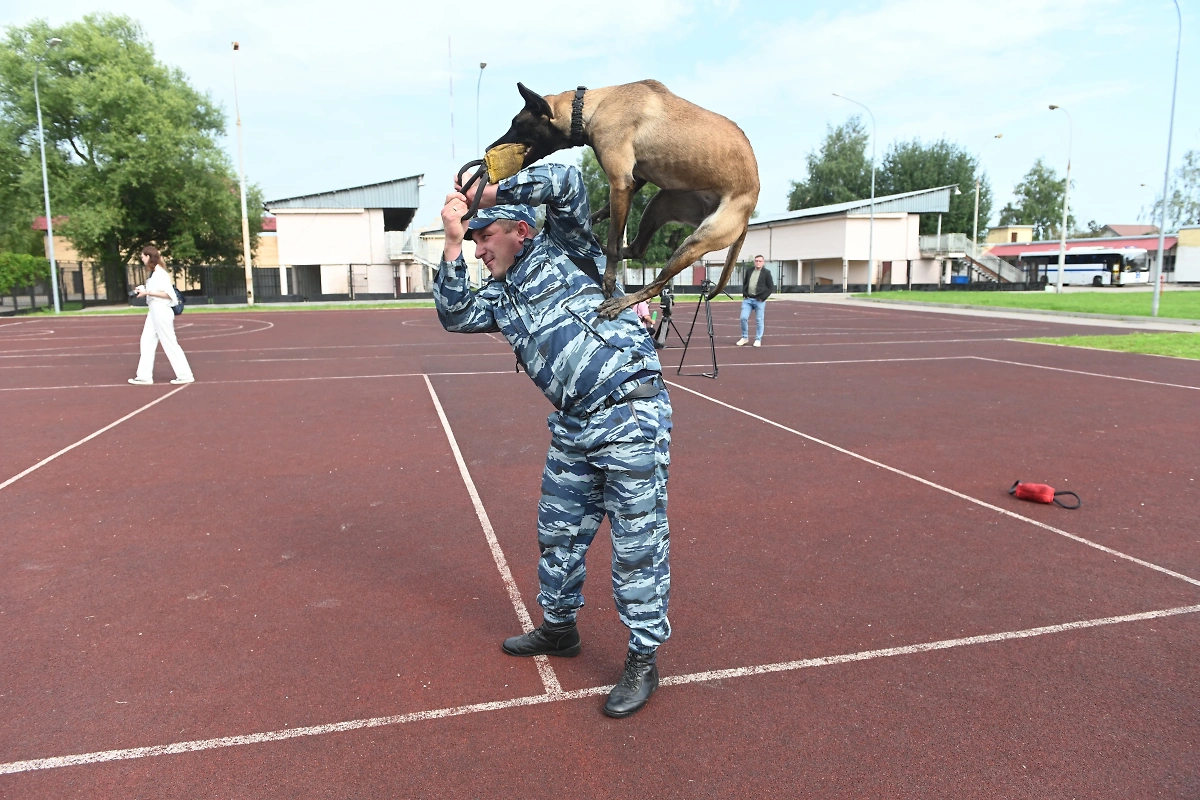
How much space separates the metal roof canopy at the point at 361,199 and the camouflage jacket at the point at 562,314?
44495 millimetres

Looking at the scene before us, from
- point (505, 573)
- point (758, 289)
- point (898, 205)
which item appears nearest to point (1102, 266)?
point (898, 205)

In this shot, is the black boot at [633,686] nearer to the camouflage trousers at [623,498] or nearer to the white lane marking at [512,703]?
the camouflage trousers at [623,498]

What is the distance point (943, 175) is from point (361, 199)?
54271 millimetres

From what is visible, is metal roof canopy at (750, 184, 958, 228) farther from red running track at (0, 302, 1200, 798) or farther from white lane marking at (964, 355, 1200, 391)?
red running track at (0, 302, 1200, 798)

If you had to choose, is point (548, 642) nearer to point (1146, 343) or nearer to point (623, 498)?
point (623, 498)

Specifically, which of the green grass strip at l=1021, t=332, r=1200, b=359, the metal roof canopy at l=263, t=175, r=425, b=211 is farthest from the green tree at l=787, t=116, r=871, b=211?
the green grass strip at l=1021, t=332, r=1200, b=359

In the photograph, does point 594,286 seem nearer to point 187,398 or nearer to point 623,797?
point 623,797

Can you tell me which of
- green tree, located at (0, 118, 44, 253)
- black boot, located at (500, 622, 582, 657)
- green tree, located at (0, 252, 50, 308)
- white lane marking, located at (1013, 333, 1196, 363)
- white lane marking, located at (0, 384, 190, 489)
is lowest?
black boot, located at (500, 622, 582, 657)

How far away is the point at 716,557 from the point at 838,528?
40.9 inches

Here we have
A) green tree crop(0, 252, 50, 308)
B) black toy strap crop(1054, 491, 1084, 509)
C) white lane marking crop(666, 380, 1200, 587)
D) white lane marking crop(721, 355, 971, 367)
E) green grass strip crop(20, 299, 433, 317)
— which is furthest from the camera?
green grass strip crop(20, 299, 433, 317)

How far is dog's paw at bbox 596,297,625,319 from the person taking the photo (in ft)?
9.24

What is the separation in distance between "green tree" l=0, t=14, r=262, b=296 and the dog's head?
136ft

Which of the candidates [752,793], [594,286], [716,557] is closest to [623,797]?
[752,793]

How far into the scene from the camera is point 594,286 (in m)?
2.98
